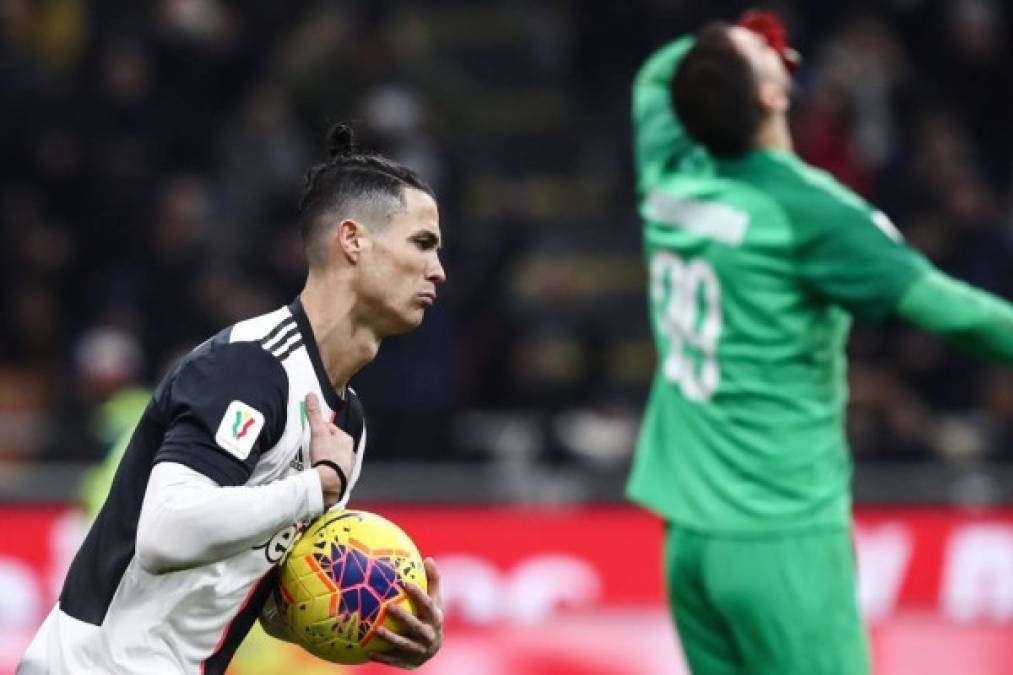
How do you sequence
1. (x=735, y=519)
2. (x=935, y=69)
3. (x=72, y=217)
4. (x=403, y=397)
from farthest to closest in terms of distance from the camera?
(x=935, y=69) < (x=72, y=217) < (x=403, y=397) < (x=735, y=519)

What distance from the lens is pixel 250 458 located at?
3.83 m

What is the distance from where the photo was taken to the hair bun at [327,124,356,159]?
427 cm

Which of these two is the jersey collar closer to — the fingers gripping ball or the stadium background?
the fingers gripping ball

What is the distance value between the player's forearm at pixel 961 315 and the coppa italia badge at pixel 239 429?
1.88 m

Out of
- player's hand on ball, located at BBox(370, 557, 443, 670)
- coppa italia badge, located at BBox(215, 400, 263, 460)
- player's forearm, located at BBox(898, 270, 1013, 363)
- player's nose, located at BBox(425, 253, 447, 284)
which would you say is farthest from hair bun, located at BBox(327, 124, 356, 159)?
player's forearm, located at BBox(898, 270, 1013, 363)

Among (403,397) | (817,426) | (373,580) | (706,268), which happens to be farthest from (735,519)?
(403,397)

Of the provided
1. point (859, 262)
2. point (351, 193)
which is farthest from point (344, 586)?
point (859, 262)

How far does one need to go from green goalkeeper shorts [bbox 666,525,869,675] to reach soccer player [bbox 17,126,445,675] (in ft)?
3.88

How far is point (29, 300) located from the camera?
11.5 m

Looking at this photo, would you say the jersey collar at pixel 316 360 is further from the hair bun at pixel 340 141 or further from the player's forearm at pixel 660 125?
the player's forearm at pixel 660 125

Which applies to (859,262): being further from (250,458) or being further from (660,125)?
(250,458)

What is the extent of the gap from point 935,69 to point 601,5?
2306mm

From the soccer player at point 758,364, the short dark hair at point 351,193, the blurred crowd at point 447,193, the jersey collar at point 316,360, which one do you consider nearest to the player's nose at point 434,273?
the short dark hair at point 351,193

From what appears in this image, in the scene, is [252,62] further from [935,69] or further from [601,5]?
[935,69]
